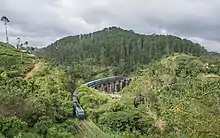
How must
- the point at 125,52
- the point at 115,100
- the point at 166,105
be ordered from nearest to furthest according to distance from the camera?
the point at 166,105 → the point at 115,100 → the point at 125,52

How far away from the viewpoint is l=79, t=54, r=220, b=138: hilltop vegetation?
20109 millimetres

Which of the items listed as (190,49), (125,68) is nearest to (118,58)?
(125,68)

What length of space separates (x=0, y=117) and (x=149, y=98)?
29.7m

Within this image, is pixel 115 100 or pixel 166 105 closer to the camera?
pixel 166 105

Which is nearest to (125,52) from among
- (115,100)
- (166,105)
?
(115,100)

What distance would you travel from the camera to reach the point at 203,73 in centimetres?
6412

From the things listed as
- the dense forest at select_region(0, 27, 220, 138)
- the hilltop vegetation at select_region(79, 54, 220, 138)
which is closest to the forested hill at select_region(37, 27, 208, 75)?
the dense forest at select_region(0, 27, 220, 138)

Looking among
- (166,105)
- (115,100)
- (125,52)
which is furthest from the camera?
(125,52)

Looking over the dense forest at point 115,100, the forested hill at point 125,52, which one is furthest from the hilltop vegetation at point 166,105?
the forested hill at point 125,52

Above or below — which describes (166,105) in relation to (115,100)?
below

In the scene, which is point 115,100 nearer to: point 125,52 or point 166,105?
point 166,105

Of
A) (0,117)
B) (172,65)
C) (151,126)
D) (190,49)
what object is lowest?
(151,126)

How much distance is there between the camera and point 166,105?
42.6 metres

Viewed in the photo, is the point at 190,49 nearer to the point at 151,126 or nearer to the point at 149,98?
the point at 149,98
